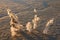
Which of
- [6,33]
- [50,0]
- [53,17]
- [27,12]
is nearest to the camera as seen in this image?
[6,33]

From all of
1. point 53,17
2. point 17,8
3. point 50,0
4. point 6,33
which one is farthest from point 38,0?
point 6,33

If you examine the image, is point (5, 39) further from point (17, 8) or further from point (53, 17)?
point (17, 8)

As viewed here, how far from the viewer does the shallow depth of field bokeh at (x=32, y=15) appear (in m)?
27.6

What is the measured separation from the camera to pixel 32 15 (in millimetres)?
36875

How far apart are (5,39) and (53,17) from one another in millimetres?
12516

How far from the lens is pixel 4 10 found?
4050cm

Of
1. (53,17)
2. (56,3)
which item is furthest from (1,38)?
(56,3)

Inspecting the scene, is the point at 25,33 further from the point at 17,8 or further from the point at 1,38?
the point at 17,8

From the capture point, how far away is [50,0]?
48250 millimetres

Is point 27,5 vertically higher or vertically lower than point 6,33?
higher

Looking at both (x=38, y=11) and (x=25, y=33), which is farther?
(x=38, y=11)

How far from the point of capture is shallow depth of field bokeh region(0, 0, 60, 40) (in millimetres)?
27562

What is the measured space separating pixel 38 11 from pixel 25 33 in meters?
15.0

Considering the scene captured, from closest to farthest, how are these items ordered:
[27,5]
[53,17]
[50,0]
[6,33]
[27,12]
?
[6,33] → [53,17] → [27,12] → [27,5] → [50,0]
